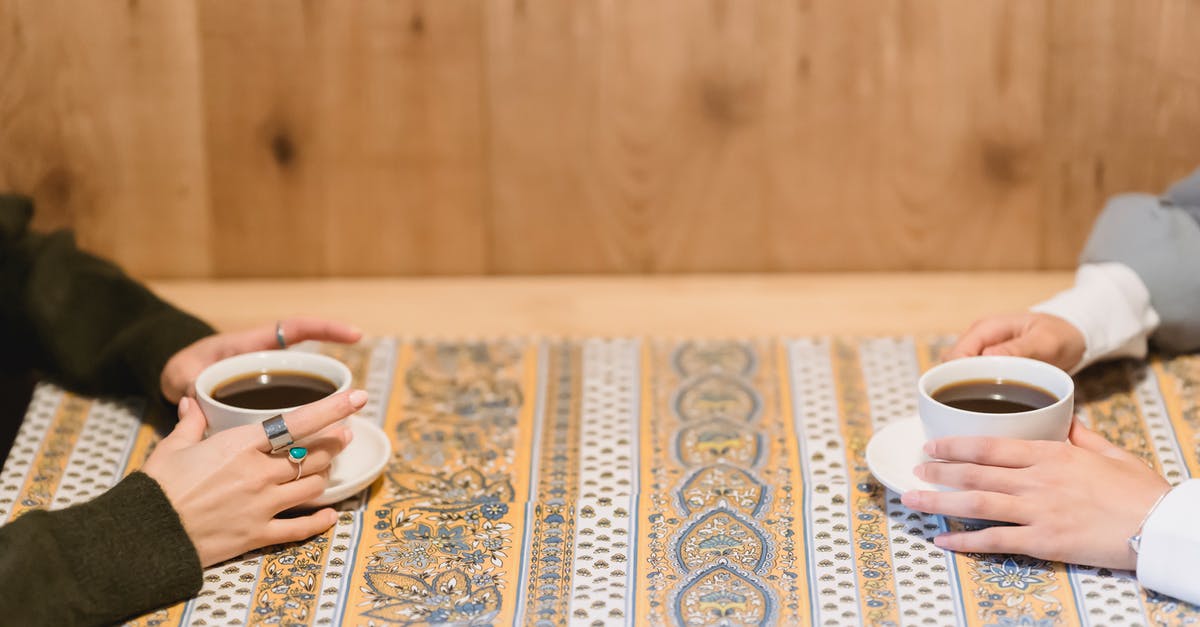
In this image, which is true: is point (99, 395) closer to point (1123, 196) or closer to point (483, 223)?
point (483, 223)

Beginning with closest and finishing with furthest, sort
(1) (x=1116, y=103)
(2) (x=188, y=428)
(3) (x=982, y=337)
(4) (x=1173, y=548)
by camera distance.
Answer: (4) (x=1173, y=548), (2) (x=188, y=428), (3) (x=982, y=337), (1) (x=1116, y=103)

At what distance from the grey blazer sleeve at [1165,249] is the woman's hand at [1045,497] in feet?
1.11

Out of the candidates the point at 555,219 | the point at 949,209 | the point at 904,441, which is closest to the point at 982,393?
the point at 904,441

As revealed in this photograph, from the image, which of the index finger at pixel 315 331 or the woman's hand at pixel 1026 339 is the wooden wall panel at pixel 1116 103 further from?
the index finger at pixel 315 331

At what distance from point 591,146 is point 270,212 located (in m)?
0.38

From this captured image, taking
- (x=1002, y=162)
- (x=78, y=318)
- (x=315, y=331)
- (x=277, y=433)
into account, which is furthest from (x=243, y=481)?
(x=1002, y=162)

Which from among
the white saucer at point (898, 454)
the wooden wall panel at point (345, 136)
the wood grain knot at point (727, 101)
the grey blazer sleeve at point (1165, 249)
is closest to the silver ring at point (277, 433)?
the white saucer at point (898, 454)

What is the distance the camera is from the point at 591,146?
1492 mm

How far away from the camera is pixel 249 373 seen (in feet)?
3.62

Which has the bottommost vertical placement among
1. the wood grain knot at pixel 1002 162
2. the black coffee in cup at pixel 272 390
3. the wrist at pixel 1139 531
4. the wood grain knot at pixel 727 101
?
the wrist at pixel 1139 531

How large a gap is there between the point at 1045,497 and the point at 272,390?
2.00 ft

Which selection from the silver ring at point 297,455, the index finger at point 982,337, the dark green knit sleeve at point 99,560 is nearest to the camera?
the dark green knit sleeve at point 99,560

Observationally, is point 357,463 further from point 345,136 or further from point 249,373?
point 345,136

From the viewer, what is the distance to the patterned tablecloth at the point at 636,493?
0.95 metres
